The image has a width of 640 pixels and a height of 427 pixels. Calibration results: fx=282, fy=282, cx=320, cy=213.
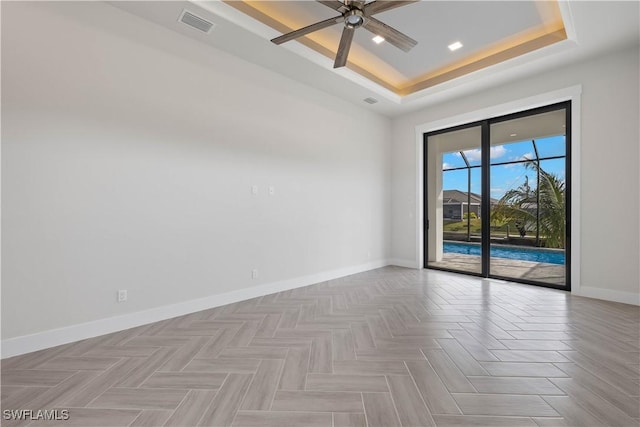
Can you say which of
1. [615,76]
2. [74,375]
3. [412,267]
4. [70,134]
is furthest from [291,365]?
[615,76]

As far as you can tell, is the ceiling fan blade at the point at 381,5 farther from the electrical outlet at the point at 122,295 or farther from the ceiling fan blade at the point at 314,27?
the electrical outlet at the point at 122,295

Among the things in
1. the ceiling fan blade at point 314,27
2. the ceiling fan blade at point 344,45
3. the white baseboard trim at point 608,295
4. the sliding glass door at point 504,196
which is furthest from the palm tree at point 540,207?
the ceiling fan blade at point 314,27

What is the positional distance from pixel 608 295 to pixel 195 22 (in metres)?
5.74

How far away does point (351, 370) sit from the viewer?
200cm

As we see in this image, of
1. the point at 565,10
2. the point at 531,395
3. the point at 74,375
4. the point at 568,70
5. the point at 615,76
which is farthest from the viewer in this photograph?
the point at 568,70

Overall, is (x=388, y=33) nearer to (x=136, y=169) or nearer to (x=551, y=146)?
(x=136, y=169)

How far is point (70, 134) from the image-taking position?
8.11 ft

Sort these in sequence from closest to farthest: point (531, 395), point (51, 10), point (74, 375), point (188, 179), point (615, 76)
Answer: point (531, 395) → point (74, 375) → point (51, 10) → point (188, 179) → point (615, 76)

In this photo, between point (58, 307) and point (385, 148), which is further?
point (385, 148)

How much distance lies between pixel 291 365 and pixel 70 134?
2.71 m

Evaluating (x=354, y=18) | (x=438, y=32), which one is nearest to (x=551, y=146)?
(x=438, y=32)

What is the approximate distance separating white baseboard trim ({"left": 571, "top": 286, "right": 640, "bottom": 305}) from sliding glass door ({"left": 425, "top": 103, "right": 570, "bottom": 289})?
0.79 ft

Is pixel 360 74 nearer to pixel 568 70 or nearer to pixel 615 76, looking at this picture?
pixel 568 70

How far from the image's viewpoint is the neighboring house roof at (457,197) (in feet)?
16.0
